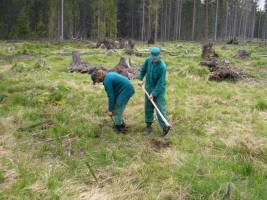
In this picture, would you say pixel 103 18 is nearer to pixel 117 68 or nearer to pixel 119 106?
pixel 117 68

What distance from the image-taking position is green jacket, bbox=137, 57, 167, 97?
313 inches

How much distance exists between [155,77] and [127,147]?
5.36 feet

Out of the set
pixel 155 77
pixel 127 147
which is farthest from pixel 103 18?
pixel 127 147

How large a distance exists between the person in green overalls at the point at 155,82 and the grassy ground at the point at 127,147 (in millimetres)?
380

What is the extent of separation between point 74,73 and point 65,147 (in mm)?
8237

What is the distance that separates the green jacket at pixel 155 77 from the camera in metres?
7.95

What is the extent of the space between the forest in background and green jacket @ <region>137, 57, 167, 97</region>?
35.8m

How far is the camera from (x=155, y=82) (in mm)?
8195

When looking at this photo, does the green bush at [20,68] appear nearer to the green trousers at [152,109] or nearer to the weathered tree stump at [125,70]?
the weathered tree stump at [125,70]

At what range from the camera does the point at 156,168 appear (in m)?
6.18

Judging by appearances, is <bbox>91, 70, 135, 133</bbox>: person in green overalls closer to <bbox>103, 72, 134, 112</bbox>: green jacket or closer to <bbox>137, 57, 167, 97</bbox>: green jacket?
<bbox>103, 72, 134, 112</bbox>: green jacket

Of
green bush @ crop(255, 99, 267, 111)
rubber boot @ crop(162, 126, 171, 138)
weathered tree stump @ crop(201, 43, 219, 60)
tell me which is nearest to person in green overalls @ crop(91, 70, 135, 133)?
rubber boot @ crop(162, 126, 171, 138)

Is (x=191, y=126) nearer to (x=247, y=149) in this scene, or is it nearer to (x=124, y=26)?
(x=247, y=149)

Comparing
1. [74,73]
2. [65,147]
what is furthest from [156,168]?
[74,73]
